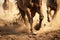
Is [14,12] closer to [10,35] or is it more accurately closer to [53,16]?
[10,35]

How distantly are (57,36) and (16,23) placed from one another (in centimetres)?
45

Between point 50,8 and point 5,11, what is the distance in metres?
0.48

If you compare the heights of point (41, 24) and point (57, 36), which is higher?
point (41, 24)

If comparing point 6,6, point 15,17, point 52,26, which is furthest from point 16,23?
point 52,26

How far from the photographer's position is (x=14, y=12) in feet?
6.70

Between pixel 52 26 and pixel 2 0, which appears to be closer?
pixel 2 0

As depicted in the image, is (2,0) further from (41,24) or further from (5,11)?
(41,24)

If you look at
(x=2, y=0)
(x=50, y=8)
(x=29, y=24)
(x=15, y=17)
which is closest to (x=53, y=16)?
(x=50, y=8)

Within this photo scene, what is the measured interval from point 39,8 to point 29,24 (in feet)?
0.64

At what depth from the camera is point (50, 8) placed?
85.0 inches

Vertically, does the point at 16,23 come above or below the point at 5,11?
below

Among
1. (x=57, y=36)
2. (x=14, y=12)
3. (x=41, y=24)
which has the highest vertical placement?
(x=14, y=12)

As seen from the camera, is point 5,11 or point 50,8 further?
point 50,8

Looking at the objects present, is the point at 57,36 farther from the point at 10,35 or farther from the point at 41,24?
the point at 10,35
